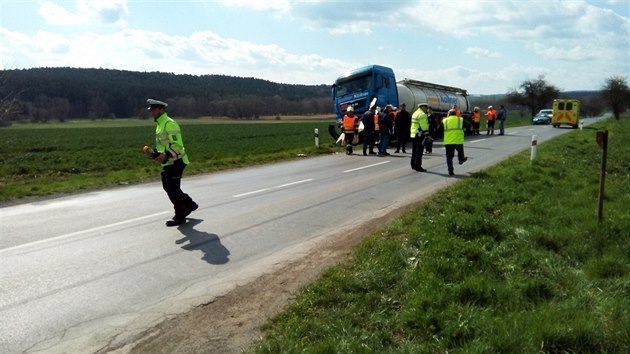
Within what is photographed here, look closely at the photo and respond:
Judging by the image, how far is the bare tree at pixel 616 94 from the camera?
267ft

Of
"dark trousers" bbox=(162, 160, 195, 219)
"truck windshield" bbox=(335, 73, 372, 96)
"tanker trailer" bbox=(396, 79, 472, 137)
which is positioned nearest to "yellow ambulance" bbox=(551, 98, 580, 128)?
"tanker trailer" bbox=(396, 79, 472, 137)

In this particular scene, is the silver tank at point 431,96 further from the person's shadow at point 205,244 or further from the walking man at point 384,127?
the person's shadow at point 205,244

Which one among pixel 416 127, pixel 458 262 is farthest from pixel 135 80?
pixel 458 262

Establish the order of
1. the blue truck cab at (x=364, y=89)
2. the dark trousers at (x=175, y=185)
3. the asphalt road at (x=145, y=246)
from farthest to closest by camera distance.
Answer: the blue truck cab at (x=364, y=89) → the dark trousers at (x=175, y=185) → the asphalt road at (x=145, y=246)

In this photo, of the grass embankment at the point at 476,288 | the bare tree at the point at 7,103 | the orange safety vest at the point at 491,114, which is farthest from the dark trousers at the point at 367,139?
the orange safety vest at the point at 491,114

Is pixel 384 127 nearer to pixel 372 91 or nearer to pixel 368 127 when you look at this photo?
pixel 368 127

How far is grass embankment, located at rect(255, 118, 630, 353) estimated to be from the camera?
3.95 metres

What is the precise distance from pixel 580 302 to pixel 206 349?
132 inches

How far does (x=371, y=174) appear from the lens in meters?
14.1

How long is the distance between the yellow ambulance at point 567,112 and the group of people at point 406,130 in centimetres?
1647

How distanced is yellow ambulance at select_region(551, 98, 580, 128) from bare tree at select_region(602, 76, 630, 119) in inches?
1675

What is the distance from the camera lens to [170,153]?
8055mm

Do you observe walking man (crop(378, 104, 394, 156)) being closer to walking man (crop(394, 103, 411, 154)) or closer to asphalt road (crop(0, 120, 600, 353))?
walking man (crop(394, 103, 411, 154))

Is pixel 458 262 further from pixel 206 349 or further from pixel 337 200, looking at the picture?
pixel 337 200
